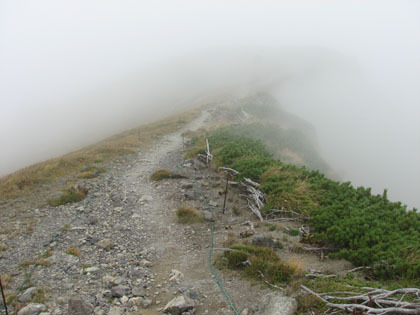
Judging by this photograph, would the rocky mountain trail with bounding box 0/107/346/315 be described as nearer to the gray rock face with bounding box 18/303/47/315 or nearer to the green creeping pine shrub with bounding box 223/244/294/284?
the gray rock face with bounding box 18/303/47/315

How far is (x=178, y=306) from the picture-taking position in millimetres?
6590

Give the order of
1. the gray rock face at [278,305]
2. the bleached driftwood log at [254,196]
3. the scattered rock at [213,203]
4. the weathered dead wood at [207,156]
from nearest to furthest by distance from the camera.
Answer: the gray rock face at [278,305] → the bleached driftwood log at [254,196] → the scattered rock at [213,203] → the weathered dead wood at [207,156]

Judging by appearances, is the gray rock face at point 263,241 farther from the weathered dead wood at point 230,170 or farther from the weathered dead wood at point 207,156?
the weathered dead wood at point 207,156

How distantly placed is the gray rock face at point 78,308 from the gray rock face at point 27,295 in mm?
1433

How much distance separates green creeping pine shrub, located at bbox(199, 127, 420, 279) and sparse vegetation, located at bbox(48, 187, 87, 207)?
25.7 ft

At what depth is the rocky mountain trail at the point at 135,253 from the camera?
6.89 m

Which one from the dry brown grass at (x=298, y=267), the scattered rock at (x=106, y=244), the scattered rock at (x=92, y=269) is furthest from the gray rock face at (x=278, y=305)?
the scattered rock at (x=106, y=244)

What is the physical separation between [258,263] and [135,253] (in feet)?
13.6

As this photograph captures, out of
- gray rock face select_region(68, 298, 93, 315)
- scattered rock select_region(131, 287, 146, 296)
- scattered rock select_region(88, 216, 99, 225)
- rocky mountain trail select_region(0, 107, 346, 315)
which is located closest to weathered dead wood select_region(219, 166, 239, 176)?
rocky mountain trail select_region(0, 107, 346, 315)

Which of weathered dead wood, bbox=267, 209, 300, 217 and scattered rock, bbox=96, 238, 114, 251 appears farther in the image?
weathered dead wood, bbox=267, 209, 300, 217

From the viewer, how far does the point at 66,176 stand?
16375 millimetres

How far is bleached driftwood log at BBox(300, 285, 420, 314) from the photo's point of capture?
5.19 metres

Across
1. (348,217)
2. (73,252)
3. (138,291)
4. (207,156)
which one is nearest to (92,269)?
(73,252)

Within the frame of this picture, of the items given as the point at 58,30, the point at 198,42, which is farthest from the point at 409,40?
the point at 58,30
